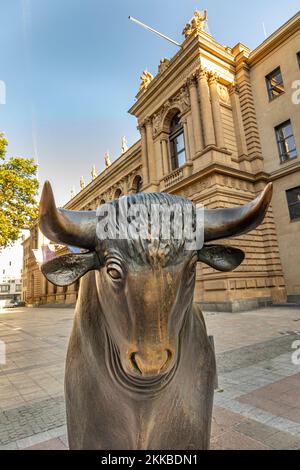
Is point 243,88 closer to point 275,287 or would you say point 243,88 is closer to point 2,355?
point 275,287

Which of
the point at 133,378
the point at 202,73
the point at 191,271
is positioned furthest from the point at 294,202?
the point at 133,378

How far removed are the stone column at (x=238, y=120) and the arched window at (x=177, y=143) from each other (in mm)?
3663

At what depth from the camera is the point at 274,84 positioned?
17.6m

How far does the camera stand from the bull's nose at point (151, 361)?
3.52 ft

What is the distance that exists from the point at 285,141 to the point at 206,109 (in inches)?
208

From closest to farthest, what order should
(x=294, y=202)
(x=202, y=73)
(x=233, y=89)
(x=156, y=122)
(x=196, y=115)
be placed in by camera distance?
1. (x=294, y=202)
2. (x=202, y=73)
3. (x=196, y=115)
4. (x=233, y=89)
5. (x=156, y=122)

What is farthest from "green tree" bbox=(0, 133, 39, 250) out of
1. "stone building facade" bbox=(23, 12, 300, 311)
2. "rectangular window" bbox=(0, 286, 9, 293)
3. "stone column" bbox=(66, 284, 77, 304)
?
"rectangular window" bbox=(0, 286, 9, 293)

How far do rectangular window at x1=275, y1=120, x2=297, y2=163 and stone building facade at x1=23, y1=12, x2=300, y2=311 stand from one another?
413 millimetres

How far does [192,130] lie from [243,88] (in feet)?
15.6

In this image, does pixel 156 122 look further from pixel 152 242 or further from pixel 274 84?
pixel 152 242

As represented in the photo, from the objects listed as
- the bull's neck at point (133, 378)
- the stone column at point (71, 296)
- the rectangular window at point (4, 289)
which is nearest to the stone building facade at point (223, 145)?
the bull's neck at point (133, 378)

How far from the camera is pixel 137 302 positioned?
3.57 feet

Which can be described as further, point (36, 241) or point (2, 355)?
point (36, 241)
